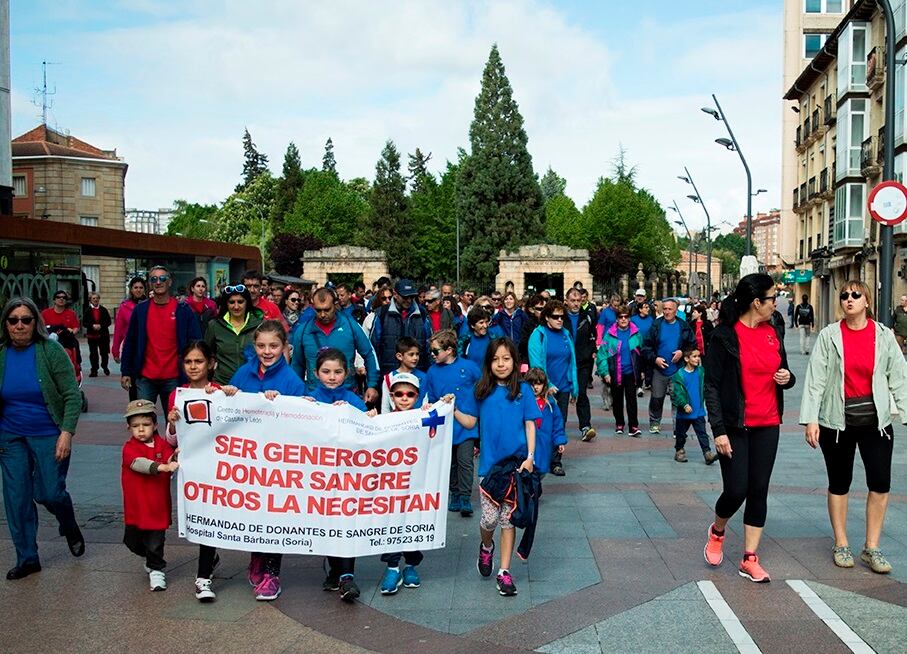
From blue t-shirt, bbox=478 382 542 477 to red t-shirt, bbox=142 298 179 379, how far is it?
3772 mm

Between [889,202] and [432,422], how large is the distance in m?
7.62

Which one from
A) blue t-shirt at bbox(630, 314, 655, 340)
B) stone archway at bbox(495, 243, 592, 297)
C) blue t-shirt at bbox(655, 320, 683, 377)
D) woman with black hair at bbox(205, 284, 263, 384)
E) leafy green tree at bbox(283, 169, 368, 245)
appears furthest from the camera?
leafy green tree at bbox(283, 169, 368, 245)

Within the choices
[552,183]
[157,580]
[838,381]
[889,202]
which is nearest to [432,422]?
[157,580]

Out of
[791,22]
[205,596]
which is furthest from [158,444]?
[791,22]

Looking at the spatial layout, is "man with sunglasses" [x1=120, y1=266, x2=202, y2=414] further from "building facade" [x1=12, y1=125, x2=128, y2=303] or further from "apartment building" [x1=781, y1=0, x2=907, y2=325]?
"building facade" [x1=12, y1=125, x2=128, y2=303]

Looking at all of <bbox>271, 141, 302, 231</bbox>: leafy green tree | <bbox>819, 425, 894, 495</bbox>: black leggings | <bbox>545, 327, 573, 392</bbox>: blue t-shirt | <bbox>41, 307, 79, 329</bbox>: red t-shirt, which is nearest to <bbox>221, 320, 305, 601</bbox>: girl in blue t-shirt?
<bbox>819, 425, 894, 495</bbox>: black leggings

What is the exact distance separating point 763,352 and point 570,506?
2.79 meters

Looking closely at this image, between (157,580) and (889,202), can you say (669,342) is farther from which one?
(157,580)

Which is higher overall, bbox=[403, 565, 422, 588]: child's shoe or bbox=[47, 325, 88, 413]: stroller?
bbox=[47, 325, 88, 413]: stroller

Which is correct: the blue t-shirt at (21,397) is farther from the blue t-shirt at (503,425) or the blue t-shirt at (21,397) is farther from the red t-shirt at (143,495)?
the blue t-shirt at (503,425)

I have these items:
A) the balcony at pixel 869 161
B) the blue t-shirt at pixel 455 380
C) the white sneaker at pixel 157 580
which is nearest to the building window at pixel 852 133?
the balcony at pixel 869 161

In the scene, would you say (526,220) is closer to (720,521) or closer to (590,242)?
(590,242)

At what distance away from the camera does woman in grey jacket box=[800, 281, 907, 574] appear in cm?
608

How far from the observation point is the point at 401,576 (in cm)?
604
